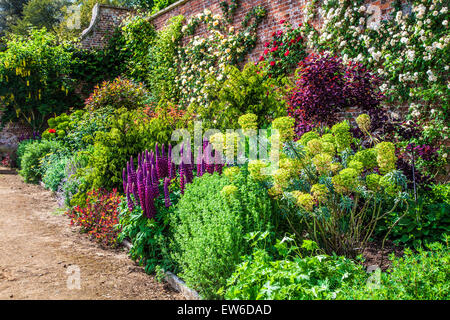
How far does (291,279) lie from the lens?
7.34 feet

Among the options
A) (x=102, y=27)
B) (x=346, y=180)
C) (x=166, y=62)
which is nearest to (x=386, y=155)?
(x=346, y=180)

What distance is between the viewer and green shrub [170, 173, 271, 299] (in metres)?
2.80

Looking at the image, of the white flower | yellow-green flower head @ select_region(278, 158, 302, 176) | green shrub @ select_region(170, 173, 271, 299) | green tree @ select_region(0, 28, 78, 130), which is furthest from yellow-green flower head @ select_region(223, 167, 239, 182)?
green tree @ select_region(0, 28, 78, 130)

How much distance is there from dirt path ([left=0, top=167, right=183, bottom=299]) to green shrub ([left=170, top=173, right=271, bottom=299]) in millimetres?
452

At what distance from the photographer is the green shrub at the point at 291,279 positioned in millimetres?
2162

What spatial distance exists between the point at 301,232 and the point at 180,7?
28.6ft

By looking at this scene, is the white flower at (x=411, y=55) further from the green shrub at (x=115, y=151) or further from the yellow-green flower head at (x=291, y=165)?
the green shrub at (x=115, y=151)

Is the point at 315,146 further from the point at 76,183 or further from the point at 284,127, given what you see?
the point at 76,183

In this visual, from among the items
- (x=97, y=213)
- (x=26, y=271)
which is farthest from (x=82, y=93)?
(x=26, y=271)

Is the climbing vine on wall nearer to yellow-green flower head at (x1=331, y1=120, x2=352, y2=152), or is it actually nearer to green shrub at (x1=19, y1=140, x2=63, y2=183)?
green shrub at (x1=19, y1=140, x2=63, y2=183)

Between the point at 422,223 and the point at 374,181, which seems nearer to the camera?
the point at 374,181

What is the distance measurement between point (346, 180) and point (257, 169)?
→ 0.75 meters

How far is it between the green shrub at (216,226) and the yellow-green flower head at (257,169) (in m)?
0.14
